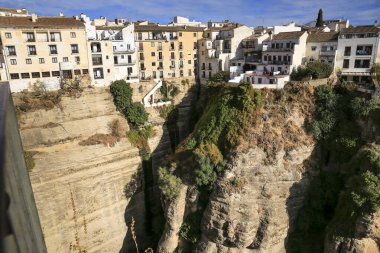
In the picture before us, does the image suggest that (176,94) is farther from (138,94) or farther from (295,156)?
(295,156)

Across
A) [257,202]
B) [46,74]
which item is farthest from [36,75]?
[257,202]

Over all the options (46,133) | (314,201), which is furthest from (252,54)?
(46,133)

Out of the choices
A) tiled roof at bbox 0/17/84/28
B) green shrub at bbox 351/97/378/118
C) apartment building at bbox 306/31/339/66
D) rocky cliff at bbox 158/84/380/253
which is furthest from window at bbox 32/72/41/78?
green shrub at bbox 351/97/378/118

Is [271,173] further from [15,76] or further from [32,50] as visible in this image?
[15,76]

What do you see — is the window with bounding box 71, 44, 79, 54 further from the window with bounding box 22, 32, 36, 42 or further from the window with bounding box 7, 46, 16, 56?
the window with bounding box 7, 46, 16, 56

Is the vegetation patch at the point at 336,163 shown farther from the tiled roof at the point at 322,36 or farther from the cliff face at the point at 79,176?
the cliff face at the point at 79,176

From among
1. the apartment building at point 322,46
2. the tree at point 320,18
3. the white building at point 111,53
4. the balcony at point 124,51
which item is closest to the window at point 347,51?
the apartment building at point 322,46
